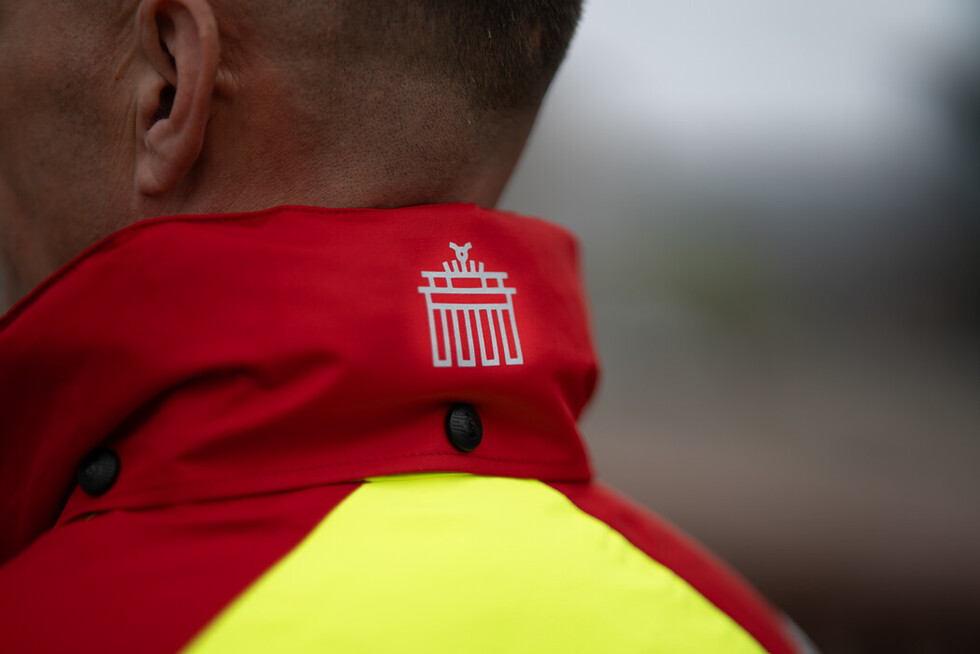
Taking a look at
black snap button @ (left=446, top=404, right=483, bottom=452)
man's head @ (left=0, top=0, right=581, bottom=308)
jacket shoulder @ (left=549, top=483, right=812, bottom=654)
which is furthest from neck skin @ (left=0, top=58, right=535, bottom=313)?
jacket shoulder @ (left=549, top=483, right=812, bottom=654)

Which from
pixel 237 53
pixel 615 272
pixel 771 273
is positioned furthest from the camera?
pixel 615 272

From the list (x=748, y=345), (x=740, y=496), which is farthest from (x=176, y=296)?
(x=748, y=345)

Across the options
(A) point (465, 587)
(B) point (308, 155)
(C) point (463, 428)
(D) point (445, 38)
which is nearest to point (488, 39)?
(D) point (445, 38)

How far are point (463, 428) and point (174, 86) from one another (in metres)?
0.43

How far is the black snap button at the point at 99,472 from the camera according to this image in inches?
30.1

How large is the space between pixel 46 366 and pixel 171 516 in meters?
0.18

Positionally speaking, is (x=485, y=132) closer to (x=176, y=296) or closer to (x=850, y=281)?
(x=176, y=296)

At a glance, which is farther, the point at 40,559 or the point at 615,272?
the point at 615,272

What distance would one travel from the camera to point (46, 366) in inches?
30.5

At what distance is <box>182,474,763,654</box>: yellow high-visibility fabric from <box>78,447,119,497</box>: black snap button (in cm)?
19

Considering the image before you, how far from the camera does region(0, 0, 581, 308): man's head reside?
829mm

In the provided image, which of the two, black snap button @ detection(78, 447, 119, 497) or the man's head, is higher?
the man's head

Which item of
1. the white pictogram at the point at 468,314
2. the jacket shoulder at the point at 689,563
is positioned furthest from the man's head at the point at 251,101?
the jacket shoulder at the point at 689,563

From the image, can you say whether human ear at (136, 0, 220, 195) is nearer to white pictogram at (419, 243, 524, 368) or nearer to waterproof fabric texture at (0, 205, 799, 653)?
waterproof fabric texture at (0, 205, 799, 653)
